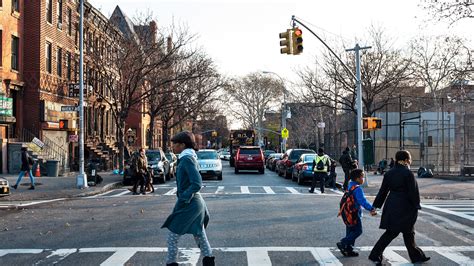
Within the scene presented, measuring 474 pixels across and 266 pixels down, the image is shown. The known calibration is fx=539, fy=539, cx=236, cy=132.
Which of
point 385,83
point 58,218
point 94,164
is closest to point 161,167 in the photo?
point 94,164

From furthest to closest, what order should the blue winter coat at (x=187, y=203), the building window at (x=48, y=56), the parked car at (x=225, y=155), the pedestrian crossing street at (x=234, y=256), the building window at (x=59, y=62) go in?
the parked car at (x=225, y=155), the building window at (x=59, y=62), the building window at (x=48, y=56), the pedestrian crossing street at (x=234, y=256), the blue winter coat at (x=187, y=203)

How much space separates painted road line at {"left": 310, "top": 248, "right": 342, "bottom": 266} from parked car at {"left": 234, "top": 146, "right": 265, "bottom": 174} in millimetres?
26150

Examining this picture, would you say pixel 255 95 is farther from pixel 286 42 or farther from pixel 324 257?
pixel 324 257

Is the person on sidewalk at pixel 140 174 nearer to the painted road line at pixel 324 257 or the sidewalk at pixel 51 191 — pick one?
the sidewalk at pixel 51 191

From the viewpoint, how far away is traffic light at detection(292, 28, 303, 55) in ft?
65.6

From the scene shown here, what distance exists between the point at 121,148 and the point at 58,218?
18.0 meters

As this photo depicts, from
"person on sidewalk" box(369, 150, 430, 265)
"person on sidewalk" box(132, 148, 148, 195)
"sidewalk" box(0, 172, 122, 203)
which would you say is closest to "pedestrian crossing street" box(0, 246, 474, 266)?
"person on sidewalk" box(369, 150, 430, 265)

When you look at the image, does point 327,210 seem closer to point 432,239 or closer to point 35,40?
point 432,239

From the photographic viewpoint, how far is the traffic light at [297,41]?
2000 cm

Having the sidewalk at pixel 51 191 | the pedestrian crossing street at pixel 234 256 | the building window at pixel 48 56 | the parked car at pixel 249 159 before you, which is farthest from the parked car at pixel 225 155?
the pedestrian crossing street at pixel 234 256

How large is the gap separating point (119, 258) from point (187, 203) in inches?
89.3

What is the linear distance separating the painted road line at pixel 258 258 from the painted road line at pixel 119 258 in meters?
1.85

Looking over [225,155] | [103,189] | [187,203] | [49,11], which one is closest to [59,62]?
[49,11]

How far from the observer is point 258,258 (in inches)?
324
